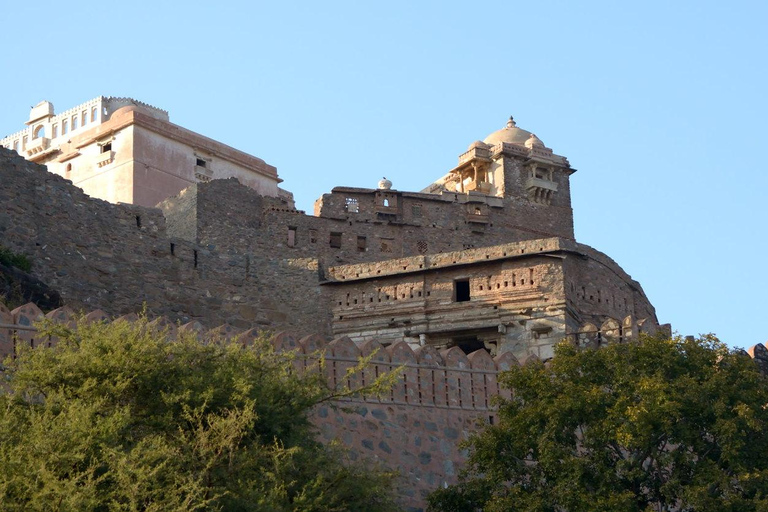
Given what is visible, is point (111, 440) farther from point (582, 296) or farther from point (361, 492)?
point (582, 296)

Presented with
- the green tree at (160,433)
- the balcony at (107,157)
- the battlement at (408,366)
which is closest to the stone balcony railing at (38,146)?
the balcony at (107,157)

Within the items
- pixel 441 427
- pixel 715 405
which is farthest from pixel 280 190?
pixel 715 405

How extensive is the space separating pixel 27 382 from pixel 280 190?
3030 cm

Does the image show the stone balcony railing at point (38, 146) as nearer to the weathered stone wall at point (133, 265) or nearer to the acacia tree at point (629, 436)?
the weathered stone wall at point (133, 265)

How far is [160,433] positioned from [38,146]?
33.2 m

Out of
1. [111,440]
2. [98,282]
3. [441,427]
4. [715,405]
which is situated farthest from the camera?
[98,282]

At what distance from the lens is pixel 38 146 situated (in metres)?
44.2

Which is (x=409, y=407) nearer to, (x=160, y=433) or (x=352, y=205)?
(x=160, y=433)

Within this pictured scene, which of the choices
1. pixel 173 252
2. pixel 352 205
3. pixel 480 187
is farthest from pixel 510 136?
pixel 173 252

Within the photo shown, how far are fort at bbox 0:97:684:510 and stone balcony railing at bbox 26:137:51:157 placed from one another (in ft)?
7.75

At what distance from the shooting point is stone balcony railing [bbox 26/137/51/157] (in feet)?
142

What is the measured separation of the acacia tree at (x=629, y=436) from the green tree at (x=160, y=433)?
6.47ft

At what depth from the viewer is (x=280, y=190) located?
141ft

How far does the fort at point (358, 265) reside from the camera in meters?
17.6
